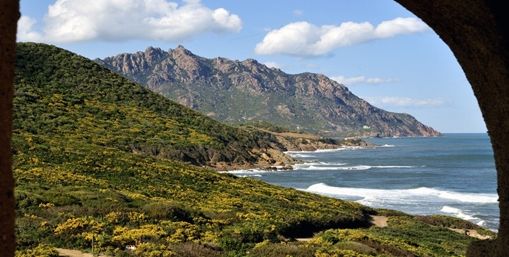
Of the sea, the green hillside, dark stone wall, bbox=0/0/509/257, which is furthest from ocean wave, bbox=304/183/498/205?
dark stone wall, bbox=0/0/509/257

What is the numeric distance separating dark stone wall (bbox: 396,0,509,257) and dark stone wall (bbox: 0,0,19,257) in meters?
4.30

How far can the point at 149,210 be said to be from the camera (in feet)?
75.7

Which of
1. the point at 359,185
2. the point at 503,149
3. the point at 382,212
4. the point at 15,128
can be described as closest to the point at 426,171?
the point at 359,185

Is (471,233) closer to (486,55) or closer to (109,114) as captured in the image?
(486,55)

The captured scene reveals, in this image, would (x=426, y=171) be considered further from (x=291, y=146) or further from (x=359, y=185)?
(x=291, y=146)

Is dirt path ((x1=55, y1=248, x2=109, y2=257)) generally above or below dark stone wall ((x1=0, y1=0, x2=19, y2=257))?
below

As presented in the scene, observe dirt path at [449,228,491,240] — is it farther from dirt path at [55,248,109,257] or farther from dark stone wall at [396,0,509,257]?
dark stone wall at [396,0,509,257]

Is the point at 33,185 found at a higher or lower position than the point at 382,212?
higher

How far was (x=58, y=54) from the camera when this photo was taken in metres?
85.4

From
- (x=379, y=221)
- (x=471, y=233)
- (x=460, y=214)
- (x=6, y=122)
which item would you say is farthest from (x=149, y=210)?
(x=460, y=214)

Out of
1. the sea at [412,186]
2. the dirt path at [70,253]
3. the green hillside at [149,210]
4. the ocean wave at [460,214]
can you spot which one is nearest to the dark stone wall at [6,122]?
the green hillside at [149,210]

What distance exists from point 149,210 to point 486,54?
63.1ft

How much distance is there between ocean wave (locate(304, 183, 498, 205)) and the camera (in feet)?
227

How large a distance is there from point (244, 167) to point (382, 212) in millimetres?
47875
